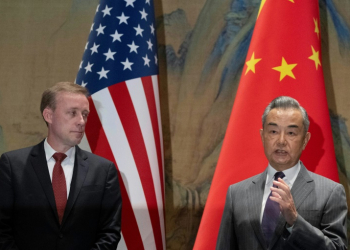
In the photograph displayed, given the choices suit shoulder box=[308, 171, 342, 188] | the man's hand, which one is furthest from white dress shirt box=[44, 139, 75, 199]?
Answer: suit shoulder box=[308, 171, 342, 188]

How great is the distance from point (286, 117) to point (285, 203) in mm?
511

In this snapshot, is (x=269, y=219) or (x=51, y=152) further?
(x=51, y=152)

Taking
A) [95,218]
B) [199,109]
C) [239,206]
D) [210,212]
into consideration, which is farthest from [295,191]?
[199,109]

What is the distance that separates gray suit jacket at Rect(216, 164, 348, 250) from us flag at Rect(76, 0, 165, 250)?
0.88 metres

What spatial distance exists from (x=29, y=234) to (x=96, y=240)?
33cm

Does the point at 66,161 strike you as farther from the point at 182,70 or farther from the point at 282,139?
the point at 182,70

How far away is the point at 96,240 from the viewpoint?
104 inches

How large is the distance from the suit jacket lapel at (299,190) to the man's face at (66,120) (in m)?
1.14

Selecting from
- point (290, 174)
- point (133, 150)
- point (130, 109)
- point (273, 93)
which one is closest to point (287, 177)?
point (290, 174)

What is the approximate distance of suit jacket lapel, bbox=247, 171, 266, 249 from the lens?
2299mm

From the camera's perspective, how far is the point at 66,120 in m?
2.72

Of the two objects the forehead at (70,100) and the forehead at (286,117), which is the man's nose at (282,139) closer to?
the forehead at (286,117)

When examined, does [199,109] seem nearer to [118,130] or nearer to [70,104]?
[118,130]

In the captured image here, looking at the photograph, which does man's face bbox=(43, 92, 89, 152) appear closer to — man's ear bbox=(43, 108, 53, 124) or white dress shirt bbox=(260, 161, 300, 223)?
man's ear bbox=(43, 108, 53, 124)
